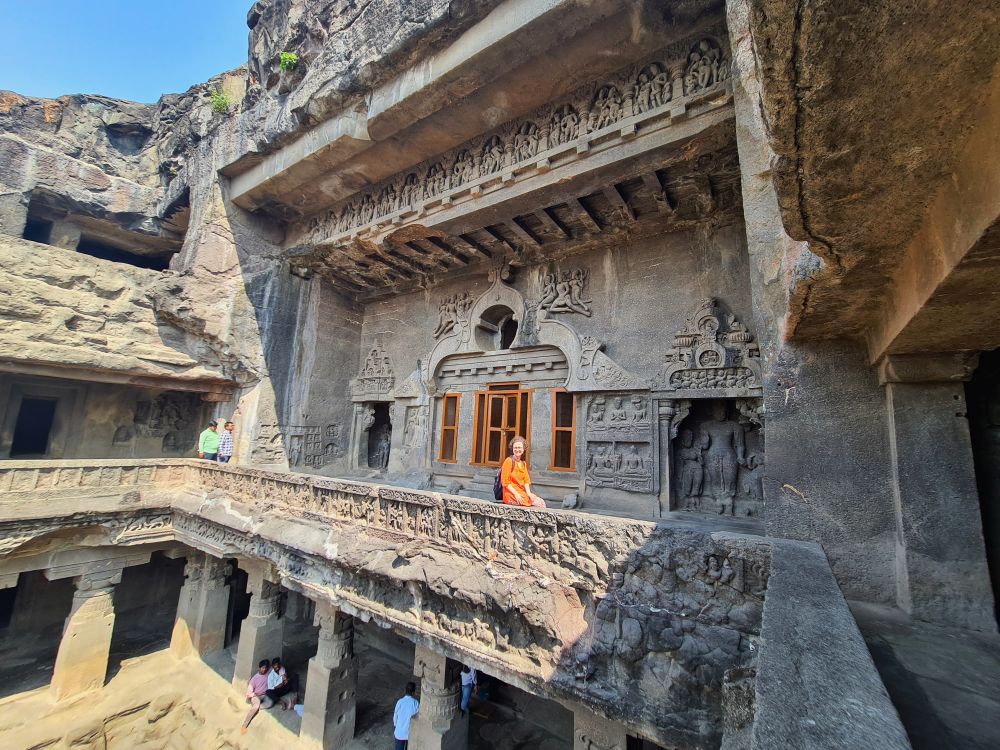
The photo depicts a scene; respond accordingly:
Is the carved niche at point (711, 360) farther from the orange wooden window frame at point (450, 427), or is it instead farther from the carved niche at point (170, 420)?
the carved niche at point (170, 420)

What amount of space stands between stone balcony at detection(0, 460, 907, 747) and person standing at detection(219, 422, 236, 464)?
2.84 meters

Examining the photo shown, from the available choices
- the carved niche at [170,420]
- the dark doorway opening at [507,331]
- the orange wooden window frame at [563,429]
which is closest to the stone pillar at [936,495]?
the orange wooden window frame at [563,429]

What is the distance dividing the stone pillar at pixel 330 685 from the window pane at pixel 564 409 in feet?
13.6

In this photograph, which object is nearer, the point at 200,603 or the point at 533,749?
the point at 533,749

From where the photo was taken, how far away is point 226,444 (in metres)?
8.59

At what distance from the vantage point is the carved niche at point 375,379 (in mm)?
9516

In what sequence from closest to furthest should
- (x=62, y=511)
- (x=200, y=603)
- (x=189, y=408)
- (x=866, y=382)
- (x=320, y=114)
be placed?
(x=866, y=382) < (x=62, y=511) < (x=320, y=114) < (x=200, y=603) < (x=189, y=408)

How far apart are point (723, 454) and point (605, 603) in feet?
11.5

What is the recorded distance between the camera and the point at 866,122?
1.17m

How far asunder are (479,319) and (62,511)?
7121 mm

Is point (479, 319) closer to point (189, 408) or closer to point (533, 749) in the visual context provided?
point (533, 749)

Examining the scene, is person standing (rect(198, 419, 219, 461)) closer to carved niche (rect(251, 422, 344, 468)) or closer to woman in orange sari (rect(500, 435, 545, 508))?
carved niche (rect(251, 422, 344, 468))

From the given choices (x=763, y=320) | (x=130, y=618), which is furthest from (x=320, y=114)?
(x=130, y=618)

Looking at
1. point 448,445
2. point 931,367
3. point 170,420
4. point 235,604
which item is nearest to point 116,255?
point 170,420
